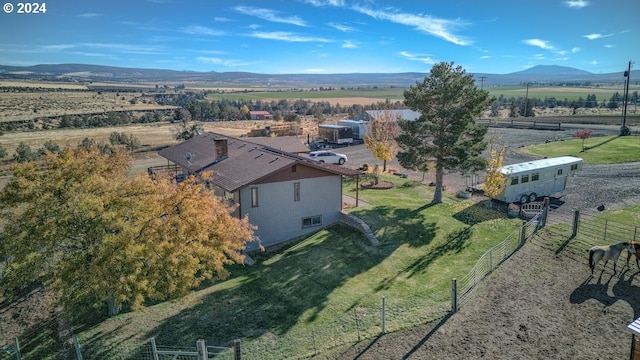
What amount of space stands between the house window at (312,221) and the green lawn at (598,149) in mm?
33306

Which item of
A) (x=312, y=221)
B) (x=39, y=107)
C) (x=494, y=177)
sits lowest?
(x=312, y=221)

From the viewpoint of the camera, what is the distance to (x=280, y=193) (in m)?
25.2

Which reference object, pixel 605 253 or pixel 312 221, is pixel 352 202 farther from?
pixel 605 253

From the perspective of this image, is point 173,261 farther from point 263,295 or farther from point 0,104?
point 0,104

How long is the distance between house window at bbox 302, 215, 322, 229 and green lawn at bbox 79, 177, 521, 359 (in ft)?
2.62

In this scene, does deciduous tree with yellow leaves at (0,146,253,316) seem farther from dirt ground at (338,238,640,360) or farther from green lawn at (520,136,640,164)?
green lawn at (520,136,640,164)

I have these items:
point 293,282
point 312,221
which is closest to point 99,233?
point 293,282

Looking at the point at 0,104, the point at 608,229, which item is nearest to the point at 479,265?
the point at 608,229

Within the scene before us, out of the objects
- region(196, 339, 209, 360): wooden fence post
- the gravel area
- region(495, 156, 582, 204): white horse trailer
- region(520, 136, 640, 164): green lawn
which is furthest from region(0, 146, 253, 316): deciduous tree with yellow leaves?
region(520, 136, 640, 164): green lawn

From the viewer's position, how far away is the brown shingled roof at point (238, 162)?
2481 centimetres

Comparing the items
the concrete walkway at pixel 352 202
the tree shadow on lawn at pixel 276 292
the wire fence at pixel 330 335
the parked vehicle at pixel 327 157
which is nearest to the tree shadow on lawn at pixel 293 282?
the tree shadow on lawn at pixel 276 292

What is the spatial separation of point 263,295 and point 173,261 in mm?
5179

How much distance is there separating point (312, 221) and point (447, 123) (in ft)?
38.1

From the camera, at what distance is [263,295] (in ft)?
62.2
